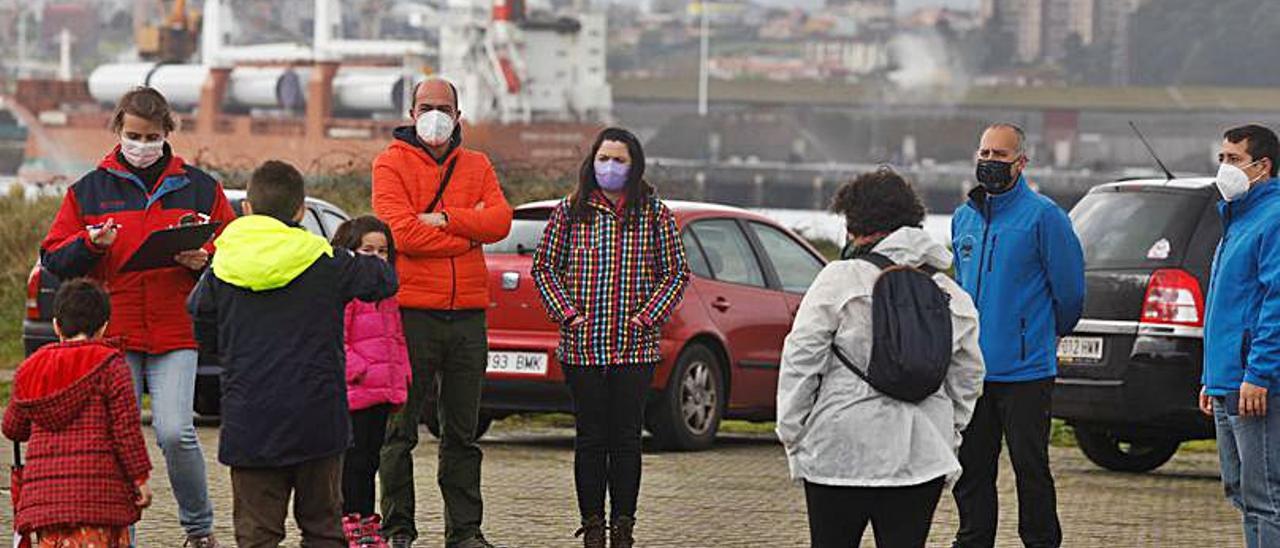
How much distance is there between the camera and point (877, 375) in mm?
5754

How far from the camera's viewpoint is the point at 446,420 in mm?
8711

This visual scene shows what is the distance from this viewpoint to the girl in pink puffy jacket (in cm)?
788

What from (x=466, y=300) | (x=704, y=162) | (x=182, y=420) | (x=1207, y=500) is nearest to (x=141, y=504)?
(x=182, y=420)

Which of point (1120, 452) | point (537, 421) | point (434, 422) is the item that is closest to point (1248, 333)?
point (1120, 452)

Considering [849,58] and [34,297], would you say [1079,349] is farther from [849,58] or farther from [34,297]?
[849,58]

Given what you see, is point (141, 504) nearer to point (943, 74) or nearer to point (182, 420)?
point (182, 420)

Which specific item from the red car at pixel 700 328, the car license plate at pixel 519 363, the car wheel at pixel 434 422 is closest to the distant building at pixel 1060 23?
the red car at pixel 700 328

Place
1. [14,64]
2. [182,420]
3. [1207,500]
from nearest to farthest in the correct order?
1. [182,420]
2. [1207,500]
3. [14,64]

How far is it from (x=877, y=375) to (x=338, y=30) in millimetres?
108857

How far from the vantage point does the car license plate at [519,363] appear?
12.9 m

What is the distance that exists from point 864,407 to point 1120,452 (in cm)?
771

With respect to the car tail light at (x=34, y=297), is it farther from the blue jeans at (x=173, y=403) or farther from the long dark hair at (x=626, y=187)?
the blue jeans at (x=173, y=403)

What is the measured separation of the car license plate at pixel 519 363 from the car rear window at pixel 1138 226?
9.84 feet

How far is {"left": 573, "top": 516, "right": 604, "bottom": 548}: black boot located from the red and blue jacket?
1.63m
